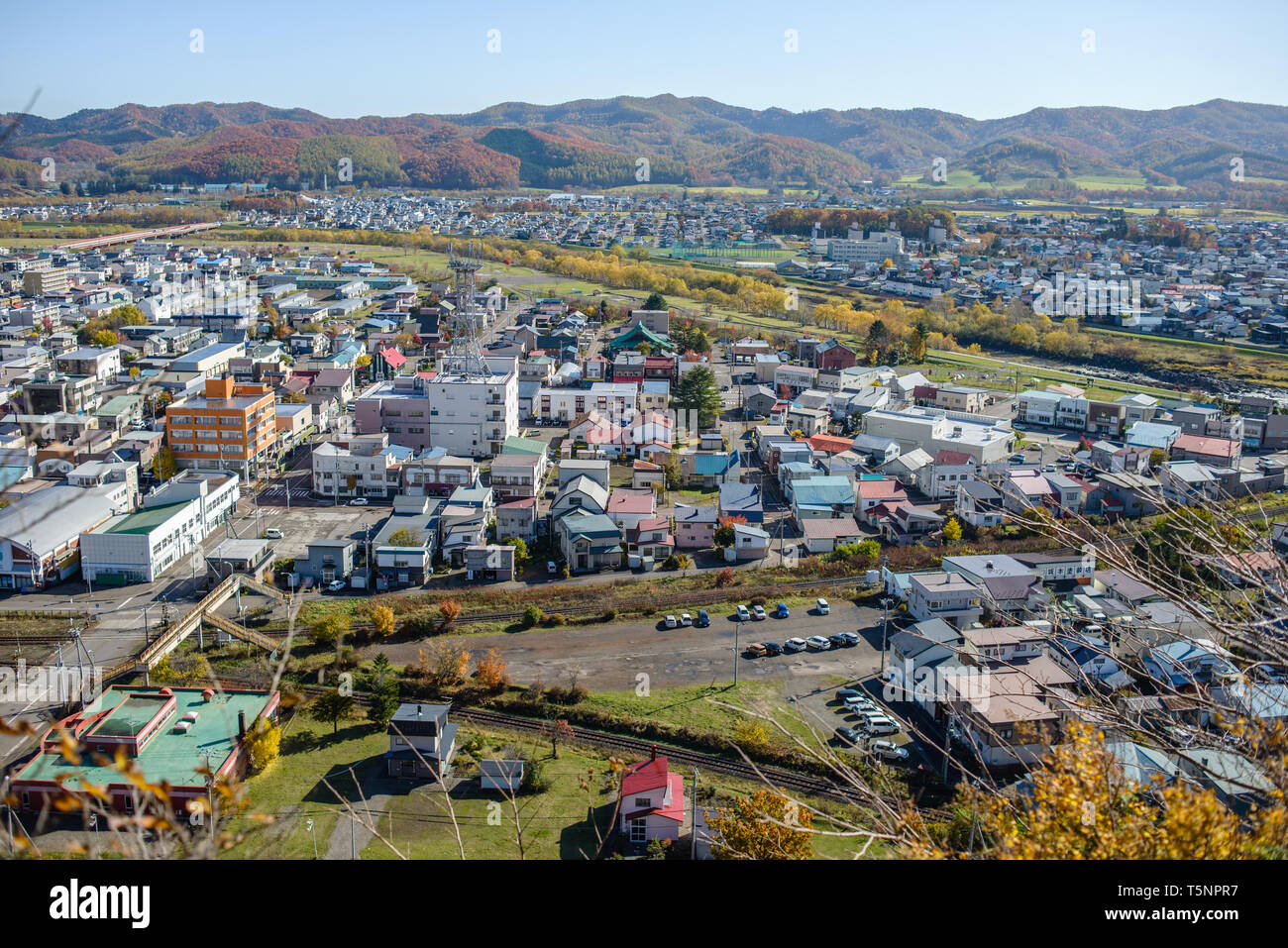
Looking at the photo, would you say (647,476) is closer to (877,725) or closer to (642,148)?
(877,725)

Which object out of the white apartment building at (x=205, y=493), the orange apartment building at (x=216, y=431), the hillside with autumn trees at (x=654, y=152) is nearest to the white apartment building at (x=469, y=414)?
the orange apartment building at (x=216, y=431)

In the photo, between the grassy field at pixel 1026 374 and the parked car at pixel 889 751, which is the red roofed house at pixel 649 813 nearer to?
the parked car at pixel 889 751

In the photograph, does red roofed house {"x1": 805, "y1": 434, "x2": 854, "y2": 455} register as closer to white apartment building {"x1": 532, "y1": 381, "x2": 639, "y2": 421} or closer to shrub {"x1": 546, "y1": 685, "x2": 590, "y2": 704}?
white apartment building {"x1": 532, "y1": 381, "x2": 639, "y2": 421}

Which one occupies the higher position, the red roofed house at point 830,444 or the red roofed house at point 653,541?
the red roofed house at point 830,444

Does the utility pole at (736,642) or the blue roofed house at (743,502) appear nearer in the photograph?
the utility pole at (736,642)

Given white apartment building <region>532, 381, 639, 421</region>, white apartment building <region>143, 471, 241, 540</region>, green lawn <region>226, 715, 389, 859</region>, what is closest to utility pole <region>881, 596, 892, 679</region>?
green lawn <region>226, 715, 389, 859</region>
